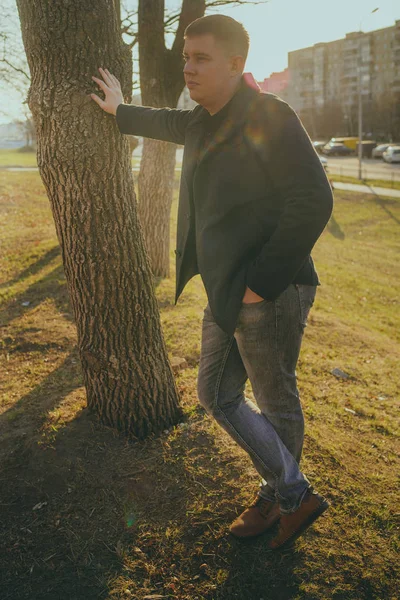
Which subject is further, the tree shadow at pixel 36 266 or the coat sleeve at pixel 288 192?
the tree shadow at pixel 36 266

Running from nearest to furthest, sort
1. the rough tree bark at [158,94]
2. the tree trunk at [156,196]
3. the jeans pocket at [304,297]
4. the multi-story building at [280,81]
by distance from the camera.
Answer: the jeans pocket at [304,297] < the rough tree bark at [158,94] < the tree trunk at [156,196] < the multi-story building at [280,81]

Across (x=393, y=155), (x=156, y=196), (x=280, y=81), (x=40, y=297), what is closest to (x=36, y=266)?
(x=40, y=297)

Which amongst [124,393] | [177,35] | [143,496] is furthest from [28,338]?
[177,35]

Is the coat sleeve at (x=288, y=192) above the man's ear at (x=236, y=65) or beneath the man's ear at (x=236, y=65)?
beneath

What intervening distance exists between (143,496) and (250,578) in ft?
2.37

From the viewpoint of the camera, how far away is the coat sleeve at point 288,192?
6.68 feet

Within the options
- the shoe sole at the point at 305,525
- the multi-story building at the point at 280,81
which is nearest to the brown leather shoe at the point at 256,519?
the shoe sole at the point at 305,525

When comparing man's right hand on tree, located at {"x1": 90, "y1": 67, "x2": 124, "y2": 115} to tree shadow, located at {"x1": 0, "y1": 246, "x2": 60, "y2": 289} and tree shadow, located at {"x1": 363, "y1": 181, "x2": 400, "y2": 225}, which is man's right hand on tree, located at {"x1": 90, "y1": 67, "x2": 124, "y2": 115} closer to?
tree shadow, located at {"x1": 0, "y1": 246, "x2": 60, "y2": 289}

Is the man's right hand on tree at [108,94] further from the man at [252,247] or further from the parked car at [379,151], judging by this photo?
the parked car at [379,151]

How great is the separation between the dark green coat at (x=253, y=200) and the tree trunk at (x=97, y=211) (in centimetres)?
65

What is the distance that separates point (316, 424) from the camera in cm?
360

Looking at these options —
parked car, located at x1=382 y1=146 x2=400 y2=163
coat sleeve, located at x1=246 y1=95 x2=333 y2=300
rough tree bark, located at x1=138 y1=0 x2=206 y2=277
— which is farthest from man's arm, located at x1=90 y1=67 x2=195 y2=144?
parked car, located at x1=382 y1=146 x2=400 y2=163

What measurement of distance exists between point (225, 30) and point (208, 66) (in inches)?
6.3

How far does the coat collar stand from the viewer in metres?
2.19
